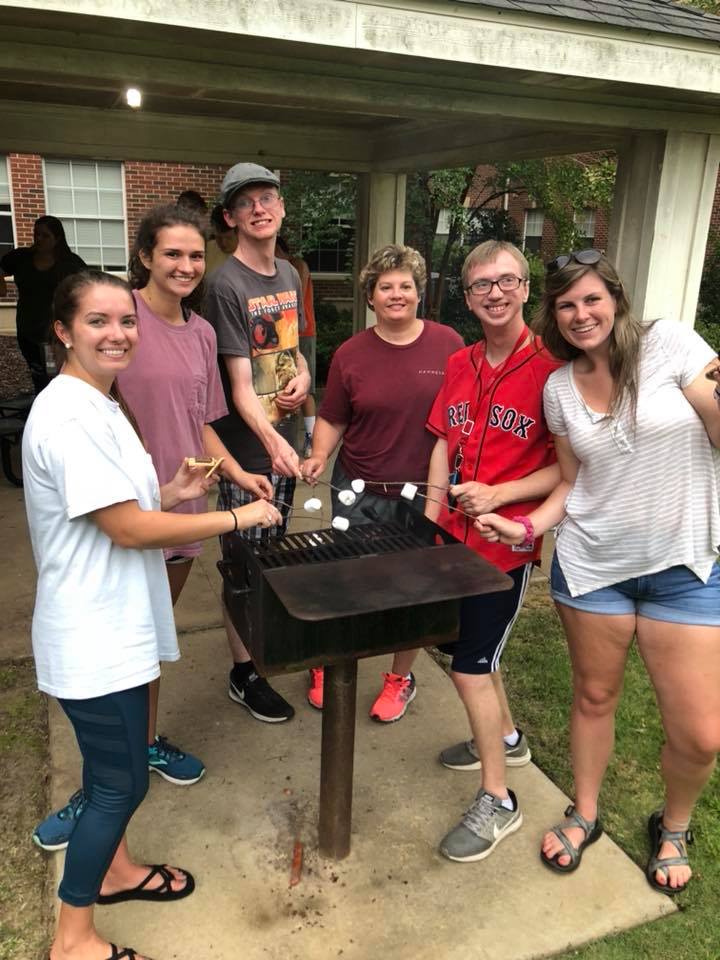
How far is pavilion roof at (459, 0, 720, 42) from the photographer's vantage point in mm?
3400

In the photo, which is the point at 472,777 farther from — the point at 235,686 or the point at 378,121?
the point at 378,121

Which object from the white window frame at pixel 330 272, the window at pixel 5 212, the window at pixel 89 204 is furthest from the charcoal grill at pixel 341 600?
the window at pixel 5 212

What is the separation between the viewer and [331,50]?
320 centimetres

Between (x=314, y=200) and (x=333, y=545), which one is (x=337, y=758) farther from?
(x=314, y=200)

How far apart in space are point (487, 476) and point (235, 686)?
1584mm

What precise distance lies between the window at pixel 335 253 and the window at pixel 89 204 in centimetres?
345

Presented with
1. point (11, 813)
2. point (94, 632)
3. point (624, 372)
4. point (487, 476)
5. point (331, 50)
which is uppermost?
point (331, 50)

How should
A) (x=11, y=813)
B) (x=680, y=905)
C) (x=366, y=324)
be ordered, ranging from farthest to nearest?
(x=366, y=324) → (x=11, y=813) → (x=680, y=905)

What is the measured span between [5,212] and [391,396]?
13.1m

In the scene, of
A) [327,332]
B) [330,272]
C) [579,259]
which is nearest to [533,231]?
[330,272]

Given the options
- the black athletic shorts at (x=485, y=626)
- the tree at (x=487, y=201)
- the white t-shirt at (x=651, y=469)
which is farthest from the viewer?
the tree at (x=487, y=201)

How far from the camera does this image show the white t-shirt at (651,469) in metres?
1.96

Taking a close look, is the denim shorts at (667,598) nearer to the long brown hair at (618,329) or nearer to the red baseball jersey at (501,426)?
the red baseball jersey at (501,426)

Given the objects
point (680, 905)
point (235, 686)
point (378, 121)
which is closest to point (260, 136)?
point (378, 121)
